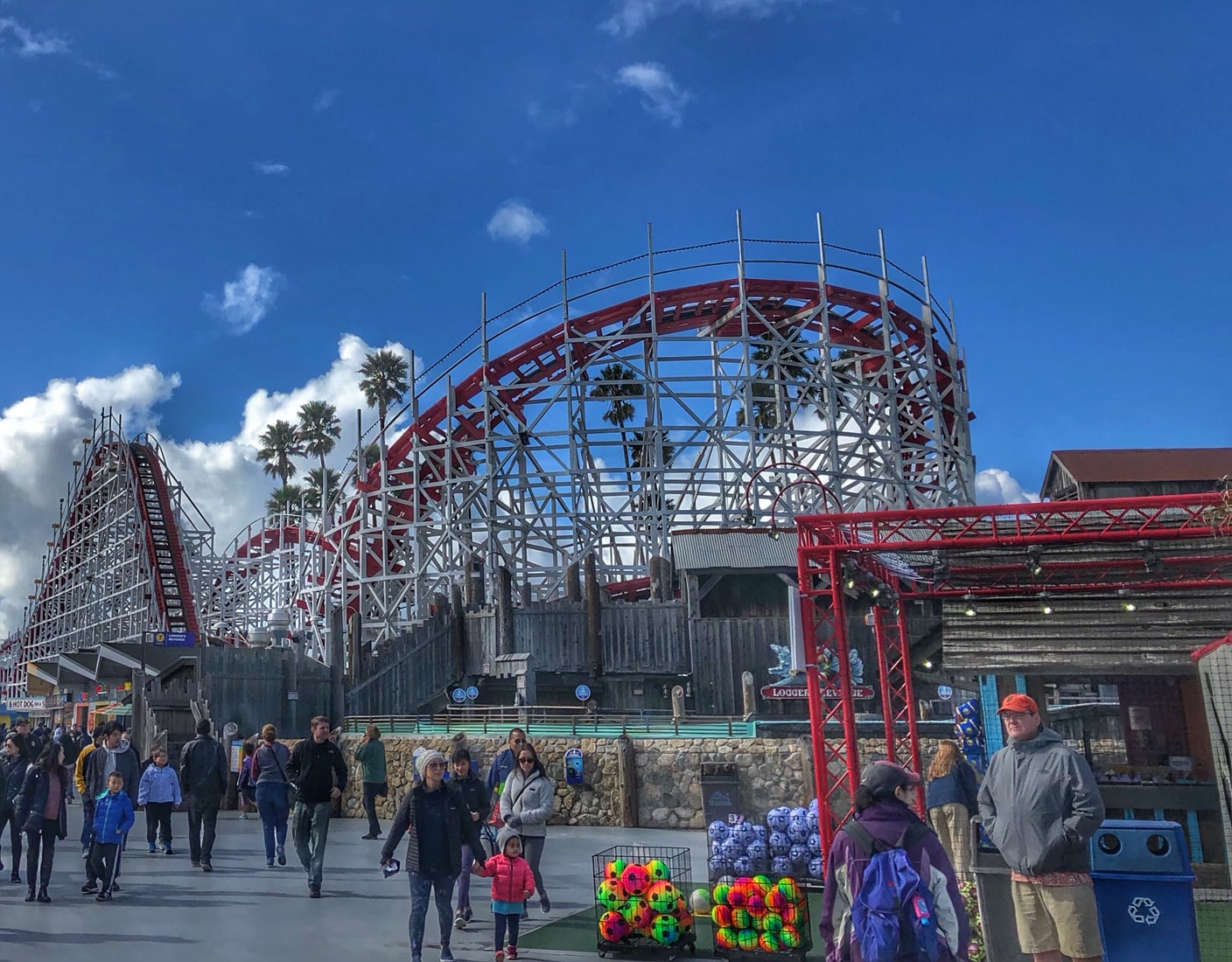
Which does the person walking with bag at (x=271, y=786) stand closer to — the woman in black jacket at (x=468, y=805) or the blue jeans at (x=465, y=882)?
the woman in black jacket at (x=468, y=805)

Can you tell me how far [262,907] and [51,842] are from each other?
2109mm

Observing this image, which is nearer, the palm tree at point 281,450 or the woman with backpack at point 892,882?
the woman with backpack at point 892,882

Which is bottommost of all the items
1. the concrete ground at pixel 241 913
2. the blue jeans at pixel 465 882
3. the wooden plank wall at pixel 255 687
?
the concrete ground at pixel 241 913

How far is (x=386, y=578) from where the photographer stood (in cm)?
2964

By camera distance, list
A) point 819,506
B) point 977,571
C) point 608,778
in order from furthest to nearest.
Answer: point 819,506, point 608,778, point 977,571

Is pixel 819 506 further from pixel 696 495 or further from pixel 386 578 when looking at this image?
pixel 386 578

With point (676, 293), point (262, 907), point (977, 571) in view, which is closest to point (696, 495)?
point (676, 293)

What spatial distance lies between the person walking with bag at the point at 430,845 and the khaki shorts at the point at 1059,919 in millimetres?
3539

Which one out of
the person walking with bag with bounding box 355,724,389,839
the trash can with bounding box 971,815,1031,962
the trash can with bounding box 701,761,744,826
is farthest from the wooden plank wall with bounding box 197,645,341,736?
the trash can with bounding box 971,815,1031,962

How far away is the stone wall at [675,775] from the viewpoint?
1583 cm

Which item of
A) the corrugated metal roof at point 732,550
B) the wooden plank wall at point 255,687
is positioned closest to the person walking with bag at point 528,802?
the wooden plank wall at point 255,687

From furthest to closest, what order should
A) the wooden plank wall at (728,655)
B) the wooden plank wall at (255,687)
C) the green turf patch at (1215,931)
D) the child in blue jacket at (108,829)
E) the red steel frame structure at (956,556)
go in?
the wooden plank wall at (728,655), the wooden plank wall at (255,687), the red steel frame structure at (956,556), the child in blue jacket at (108,829), the green turf patch at (1215,931)

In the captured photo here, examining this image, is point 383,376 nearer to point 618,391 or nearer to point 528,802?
point 618,391

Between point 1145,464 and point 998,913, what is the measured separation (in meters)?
32.0
